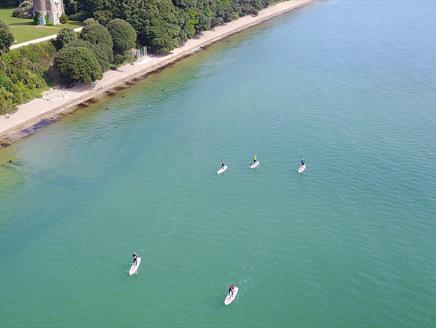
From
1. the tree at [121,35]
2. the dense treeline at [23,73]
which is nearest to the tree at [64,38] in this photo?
the dense treeline at [23,73]

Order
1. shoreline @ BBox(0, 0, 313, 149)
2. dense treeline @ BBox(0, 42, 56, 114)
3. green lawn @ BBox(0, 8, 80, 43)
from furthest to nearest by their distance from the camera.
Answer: green lawn @ BBox(0, 8, 80, 43), dense treeline @ BBox(0, 42, 56, 114), shoreline @ BBox(0, 0, 313, 149)

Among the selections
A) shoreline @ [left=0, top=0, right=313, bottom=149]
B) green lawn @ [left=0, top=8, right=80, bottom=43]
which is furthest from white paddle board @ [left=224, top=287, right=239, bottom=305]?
green lawn @ [left=0, top=8, right=80, bottom=43]

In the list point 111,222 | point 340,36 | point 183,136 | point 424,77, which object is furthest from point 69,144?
point 340,36

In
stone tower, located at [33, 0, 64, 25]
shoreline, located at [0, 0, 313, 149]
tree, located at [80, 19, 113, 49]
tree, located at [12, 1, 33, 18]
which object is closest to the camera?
shoreline, located at [0, 0, 313, 149]

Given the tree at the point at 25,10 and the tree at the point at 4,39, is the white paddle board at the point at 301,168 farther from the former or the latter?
the tree at the point at 25,10

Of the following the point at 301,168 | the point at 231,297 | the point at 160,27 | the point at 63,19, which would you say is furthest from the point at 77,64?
the point at 231,297

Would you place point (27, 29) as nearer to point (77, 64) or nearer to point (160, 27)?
point (77, 64)

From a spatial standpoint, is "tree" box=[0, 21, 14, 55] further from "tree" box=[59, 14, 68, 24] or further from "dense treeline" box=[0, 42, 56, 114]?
"tree" box=[59, 14, 68, 24]

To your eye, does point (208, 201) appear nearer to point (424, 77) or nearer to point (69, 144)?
point (69, 144)
